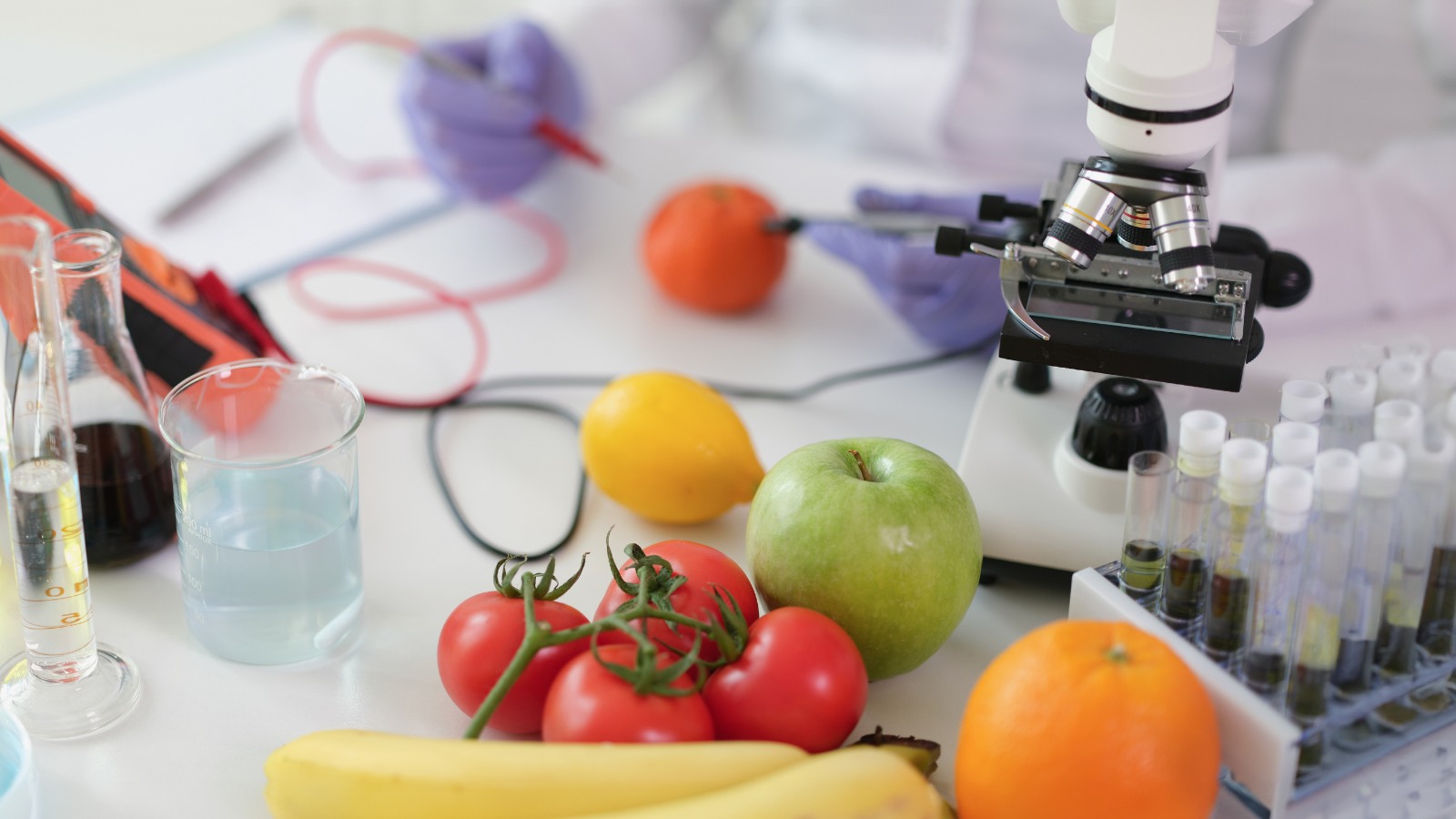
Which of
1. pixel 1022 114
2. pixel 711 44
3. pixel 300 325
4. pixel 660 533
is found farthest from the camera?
pixel 711 44

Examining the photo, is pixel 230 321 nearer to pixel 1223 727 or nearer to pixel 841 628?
pixel 841 628

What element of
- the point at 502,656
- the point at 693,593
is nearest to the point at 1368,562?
the point at 693,593

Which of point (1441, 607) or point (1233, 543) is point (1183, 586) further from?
point (1441, 607)

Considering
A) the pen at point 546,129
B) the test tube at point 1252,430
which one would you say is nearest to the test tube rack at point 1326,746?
the test tube at point 1252,430

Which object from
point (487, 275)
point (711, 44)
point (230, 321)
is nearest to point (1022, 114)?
point (711, 44)

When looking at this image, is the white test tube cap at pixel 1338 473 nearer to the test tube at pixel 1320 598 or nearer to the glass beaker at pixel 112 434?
the test tube at pixel 1320 598

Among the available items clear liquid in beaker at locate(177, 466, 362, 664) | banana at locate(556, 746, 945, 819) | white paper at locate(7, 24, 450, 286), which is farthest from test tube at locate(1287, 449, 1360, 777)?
white paper at locate(7, 24, 450, 286)
